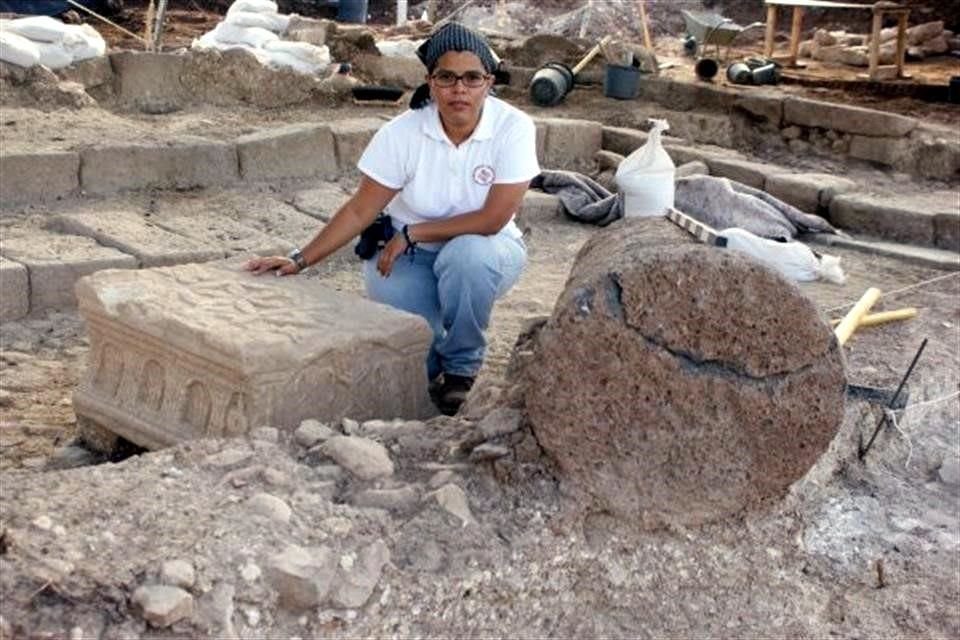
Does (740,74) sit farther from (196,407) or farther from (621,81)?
Result: (196,407)

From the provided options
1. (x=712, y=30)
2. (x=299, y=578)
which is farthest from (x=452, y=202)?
(x=712, y=30)

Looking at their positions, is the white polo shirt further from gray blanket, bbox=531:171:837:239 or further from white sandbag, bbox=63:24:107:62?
white sandbag, bbox=63:24:107:62

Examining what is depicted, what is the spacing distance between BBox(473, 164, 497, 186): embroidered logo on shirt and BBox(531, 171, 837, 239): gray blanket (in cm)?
238

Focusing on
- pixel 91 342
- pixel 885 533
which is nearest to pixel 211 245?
pixel 91 342

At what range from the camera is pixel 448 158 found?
4.36m

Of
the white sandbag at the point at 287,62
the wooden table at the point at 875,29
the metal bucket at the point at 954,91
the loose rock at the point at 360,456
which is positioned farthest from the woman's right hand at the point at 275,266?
the wooden table at the point at 875,29

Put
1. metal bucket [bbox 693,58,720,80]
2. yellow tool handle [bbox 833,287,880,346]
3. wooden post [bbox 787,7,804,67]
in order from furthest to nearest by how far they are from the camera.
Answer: wooden post [bbox 787,7,804,67]
metal bucket [bbox 693,58,720,80]
yellow tool handle [bbox 833,287,880,346]

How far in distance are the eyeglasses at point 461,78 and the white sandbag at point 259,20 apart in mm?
6009

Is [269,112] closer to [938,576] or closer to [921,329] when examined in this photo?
[921,329]

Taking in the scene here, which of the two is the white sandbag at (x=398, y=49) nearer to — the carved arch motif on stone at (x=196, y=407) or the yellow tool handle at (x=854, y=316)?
the yellow tool handle at (x=854, y=316)

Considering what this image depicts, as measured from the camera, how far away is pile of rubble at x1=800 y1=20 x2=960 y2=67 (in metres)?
12.7

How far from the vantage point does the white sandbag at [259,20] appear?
32.3 ft

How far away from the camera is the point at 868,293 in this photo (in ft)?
17.9

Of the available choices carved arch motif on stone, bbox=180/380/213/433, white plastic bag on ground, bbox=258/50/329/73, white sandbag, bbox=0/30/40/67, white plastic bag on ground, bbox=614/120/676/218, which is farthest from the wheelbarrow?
carved arch motif on stone, bbox=180/380/213/433
